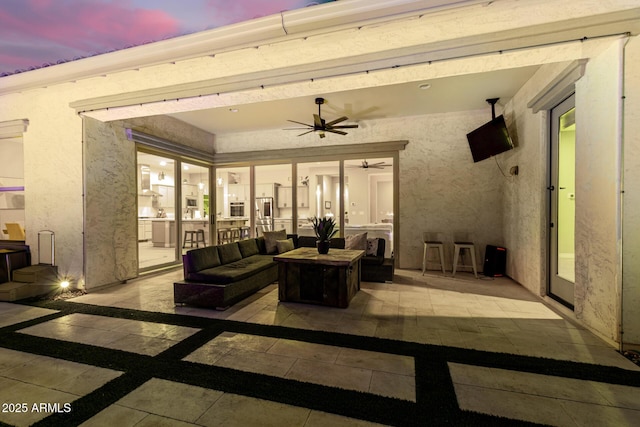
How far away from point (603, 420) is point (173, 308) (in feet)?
13.5

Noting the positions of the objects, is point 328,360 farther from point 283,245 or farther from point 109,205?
point 109,205

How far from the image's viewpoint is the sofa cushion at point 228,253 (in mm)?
4445

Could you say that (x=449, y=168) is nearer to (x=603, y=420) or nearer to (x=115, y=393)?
(x=603, y=420)

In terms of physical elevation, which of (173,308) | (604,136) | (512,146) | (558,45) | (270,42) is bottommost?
(173,308)

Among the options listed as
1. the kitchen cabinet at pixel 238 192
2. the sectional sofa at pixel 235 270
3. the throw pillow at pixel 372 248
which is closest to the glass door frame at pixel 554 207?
the sectional sofa at pixel 235 270

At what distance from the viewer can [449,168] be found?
589 cm

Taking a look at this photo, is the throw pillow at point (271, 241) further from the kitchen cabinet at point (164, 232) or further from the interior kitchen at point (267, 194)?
the kitchen cabinet at point (164, 232)

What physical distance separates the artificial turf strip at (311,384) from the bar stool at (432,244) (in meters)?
3.17

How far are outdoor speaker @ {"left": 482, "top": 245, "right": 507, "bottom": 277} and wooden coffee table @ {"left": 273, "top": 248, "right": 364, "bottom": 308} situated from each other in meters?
3.06

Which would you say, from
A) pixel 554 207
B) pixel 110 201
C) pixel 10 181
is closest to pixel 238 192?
pixel 10 181

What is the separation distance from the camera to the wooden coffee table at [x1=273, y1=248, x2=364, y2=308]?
3.60 meters

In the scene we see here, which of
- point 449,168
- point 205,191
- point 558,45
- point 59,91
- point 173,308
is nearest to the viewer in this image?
point 558,45

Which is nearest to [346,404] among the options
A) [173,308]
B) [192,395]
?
[192,395]

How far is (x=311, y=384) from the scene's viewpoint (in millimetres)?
1979
